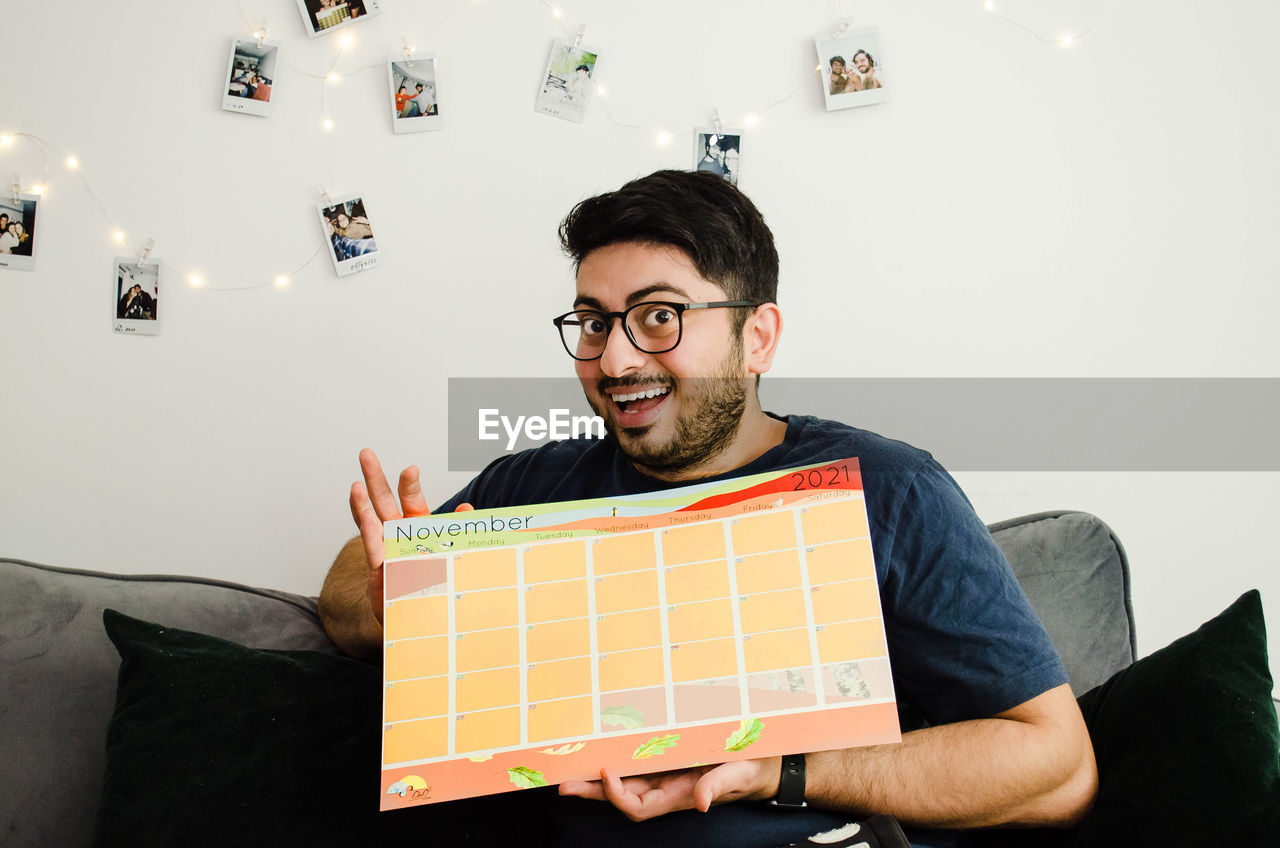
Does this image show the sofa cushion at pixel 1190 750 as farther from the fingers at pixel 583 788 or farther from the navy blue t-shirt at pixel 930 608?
the fingers at pixel 583 788

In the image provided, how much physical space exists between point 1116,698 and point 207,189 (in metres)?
1.77

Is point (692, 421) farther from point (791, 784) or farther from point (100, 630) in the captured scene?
point (100, 630)

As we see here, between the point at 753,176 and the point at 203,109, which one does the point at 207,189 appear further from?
the point at 753,176

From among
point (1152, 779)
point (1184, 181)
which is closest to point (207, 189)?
point (1152, 779)

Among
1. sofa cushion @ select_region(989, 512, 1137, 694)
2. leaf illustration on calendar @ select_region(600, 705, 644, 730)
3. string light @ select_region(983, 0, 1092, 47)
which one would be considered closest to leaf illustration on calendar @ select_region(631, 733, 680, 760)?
leaf illustration on calendar @ select_region(600, 705, 644, 730)

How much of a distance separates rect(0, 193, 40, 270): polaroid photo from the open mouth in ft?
4.13

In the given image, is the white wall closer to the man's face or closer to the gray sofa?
the gray sofa

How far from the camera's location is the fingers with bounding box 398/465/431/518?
1029 mm

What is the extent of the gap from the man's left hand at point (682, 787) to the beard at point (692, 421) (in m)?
0.43

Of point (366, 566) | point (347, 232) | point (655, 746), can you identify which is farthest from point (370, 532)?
point (347, 232)

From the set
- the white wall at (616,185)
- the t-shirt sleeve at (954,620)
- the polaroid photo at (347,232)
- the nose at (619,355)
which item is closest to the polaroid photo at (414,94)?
the white wall at (616,185)

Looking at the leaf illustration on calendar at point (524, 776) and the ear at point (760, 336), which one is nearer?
the leaf illustration on calendar at point (524, 776)

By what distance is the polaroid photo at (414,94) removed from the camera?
1714 millimetres

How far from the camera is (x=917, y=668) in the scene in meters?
1.05
